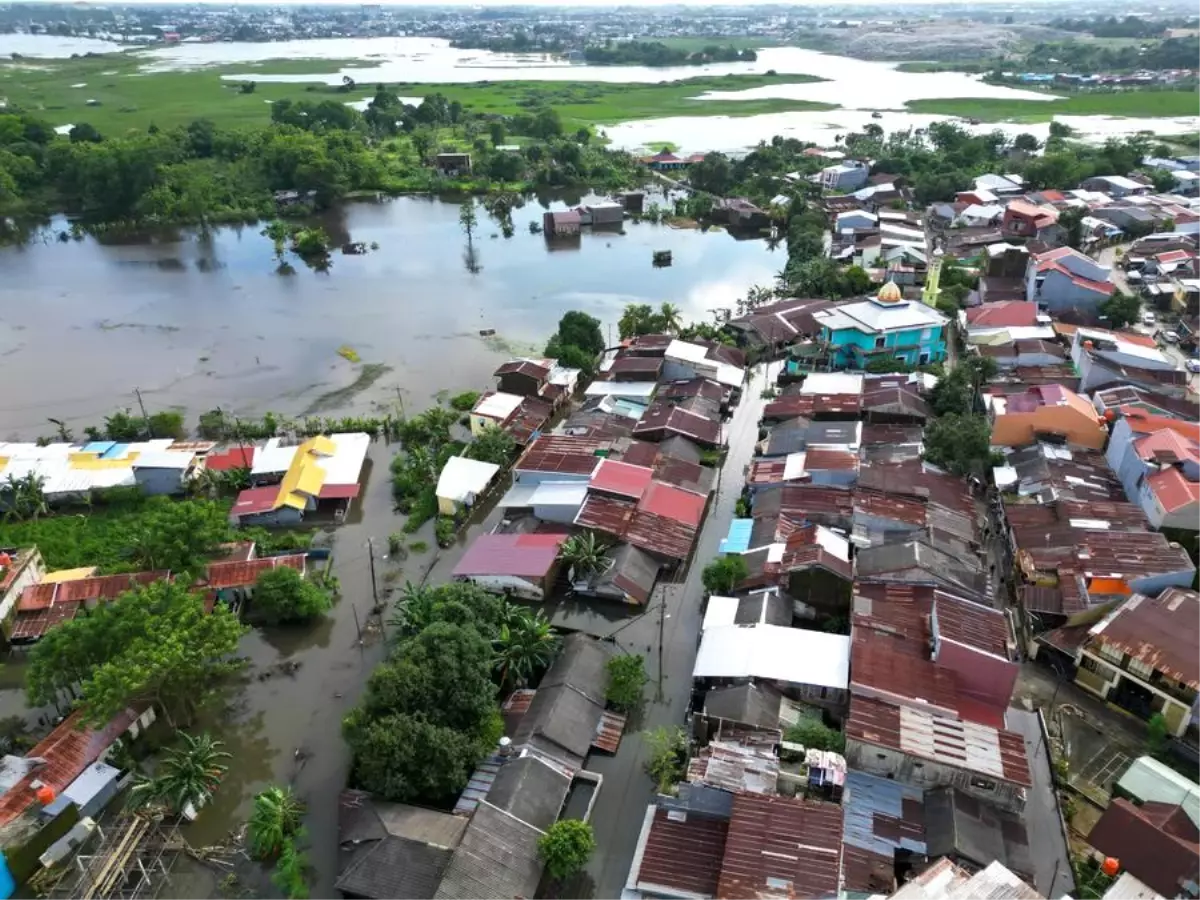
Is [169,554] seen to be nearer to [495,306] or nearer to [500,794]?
[500,794]

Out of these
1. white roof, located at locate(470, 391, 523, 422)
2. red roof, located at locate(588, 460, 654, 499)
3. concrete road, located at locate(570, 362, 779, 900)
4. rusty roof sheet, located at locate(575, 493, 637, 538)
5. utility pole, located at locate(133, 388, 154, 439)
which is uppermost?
red roof, located at locate(588, 460, 654, 499)

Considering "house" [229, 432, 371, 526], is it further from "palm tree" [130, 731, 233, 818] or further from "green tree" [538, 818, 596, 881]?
"green tree" [538, 818, 596, 881]

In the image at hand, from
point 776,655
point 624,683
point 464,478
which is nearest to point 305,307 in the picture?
point 464,478

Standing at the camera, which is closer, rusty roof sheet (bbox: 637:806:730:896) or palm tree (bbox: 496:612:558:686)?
rusty roof sheet (bbox: 637:806:730:896)

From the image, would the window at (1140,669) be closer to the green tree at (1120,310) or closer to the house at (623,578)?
the house at (623,578)

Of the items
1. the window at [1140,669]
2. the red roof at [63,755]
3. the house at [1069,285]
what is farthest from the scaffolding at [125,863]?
the house at [1069,285]

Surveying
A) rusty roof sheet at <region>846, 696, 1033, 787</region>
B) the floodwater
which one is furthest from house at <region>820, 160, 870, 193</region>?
rusty roof sheet at <region>846, 696, 1033, 787</region>
